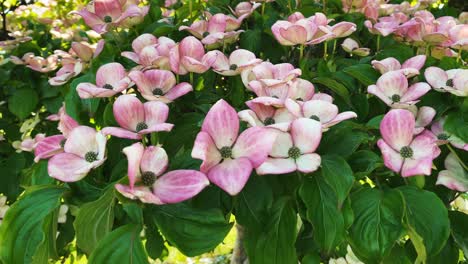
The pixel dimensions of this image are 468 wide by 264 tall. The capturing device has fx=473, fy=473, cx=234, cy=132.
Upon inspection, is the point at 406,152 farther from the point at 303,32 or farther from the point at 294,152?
the point at 303,32

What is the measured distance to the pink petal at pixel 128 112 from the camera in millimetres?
716

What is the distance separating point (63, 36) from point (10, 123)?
1.28ft

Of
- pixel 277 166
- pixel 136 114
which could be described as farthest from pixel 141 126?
pixel 277 166

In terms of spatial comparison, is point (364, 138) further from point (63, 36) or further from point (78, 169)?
point (63, 36)

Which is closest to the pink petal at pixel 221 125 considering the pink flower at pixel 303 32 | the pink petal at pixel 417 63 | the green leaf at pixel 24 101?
the pink flower at pixel 303 32

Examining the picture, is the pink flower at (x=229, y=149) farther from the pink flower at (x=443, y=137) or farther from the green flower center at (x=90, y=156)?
the pink flower at (x=443, y=137)

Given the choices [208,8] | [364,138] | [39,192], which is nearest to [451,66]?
[364,138]

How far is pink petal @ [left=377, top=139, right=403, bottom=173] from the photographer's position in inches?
27.2

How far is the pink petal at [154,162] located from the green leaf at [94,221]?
57 millimetres

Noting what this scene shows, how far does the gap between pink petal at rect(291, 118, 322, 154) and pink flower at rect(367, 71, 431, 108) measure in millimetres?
208

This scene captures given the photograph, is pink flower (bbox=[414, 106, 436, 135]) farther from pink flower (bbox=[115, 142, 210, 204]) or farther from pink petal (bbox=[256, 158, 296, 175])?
pink flower (bbox=[115, 142, 210, 204])

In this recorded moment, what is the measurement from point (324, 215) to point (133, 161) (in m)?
0.28

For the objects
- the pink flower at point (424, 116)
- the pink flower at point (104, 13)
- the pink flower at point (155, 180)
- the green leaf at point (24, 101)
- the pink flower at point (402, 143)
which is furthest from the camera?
the green leaf at point (24, 101)

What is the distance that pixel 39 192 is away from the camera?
696 mm
